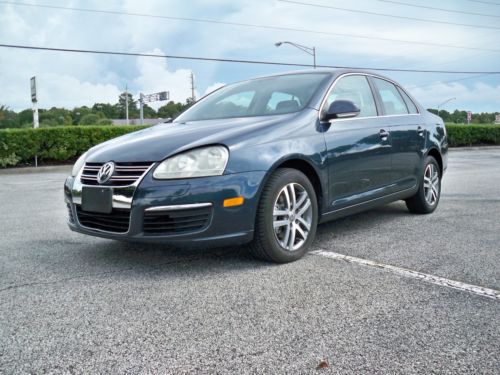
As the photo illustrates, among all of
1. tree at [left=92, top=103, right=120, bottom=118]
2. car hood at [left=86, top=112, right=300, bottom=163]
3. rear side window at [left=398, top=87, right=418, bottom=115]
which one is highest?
tree at [left=92, top=103, right=120, bottom=118]

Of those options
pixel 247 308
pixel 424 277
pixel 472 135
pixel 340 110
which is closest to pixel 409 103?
pixel 340 110

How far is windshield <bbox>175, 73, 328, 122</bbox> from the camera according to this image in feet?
13.5

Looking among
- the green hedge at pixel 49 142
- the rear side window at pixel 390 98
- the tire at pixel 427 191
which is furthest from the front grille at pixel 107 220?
the green hedge at pixel 49 142

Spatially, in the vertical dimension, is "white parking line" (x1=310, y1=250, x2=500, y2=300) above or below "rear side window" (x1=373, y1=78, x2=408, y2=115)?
below

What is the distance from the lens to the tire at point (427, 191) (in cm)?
539

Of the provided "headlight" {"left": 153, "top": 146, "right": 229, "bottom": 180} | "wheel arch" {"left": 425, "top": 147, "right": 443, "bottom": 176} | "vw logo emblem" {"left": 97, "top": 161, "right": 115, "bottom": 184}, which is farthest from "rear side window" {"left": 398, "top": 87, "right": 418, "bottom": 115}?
"vw logo emblem" {"left": 97, "top": 161, "right": 115, "bottom": 184}

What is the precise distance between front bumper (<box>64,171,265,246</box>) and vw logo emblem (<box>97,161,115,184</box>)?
11cm

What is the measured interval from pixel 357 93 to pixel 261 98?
94cm

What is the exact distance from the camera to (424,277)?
10.5 feet

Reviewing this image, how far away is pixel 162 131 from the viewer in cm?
390

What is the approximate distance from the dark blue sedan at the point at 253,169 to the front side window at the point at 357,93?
0.05ft

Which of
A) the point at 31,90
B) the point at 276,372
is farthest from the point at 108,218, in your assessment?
the point at 31,90

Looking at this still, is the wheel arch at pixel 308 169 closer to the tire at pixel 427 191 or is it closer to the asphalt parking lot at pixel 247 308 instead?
the asphalt parking lot at pixel 247 308

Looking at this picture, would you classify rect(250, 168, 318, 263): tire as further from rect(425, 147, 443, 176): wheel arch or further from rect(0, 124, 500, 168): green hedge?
rect(0, 124, 500, 168): green hedge
